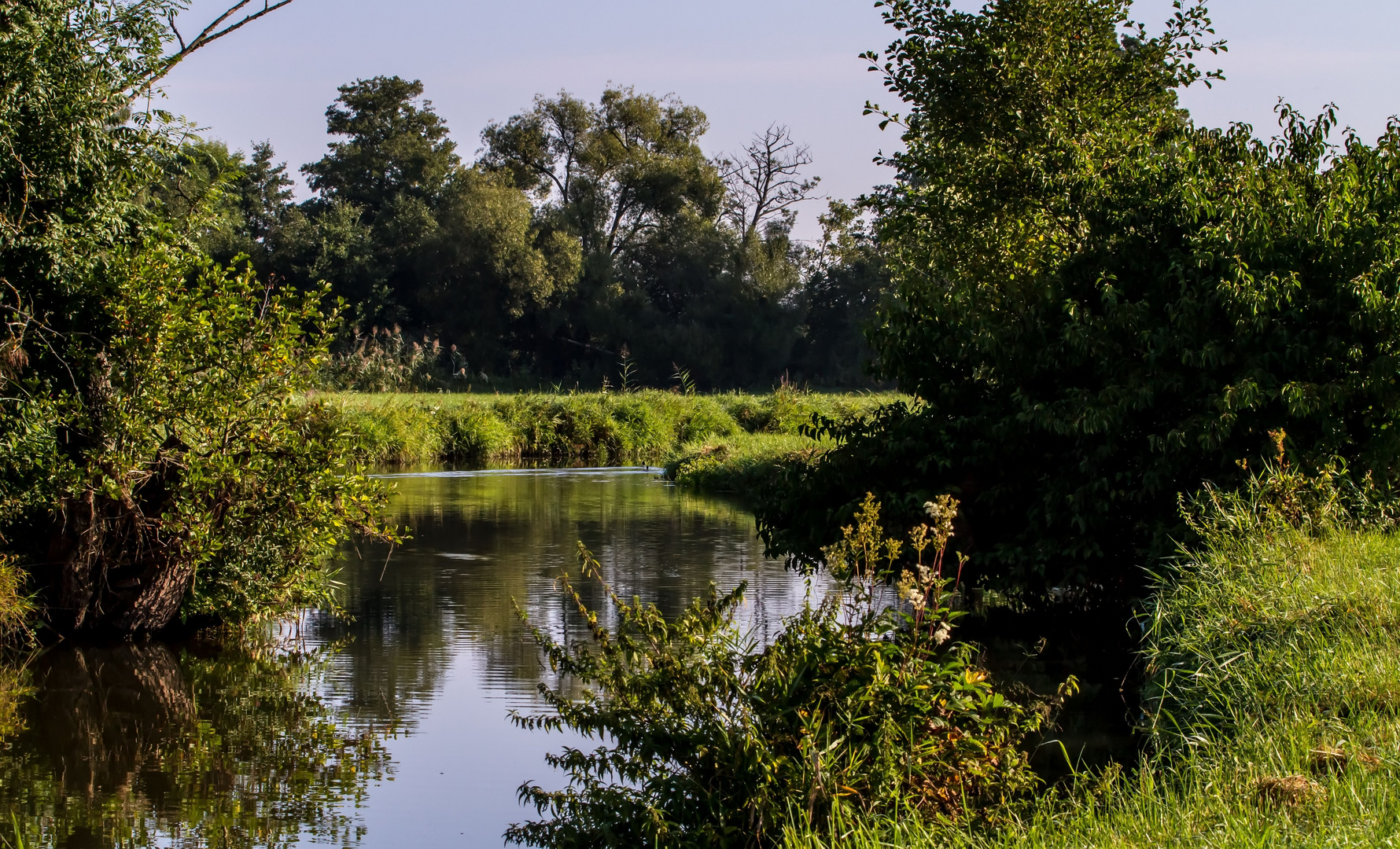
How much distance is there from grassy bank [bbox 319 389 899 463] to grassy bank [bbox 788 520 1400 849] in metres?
21.2

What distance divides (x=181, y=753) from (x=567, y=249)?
1953 inches

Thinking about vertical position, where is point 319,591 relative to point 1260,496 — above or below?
below

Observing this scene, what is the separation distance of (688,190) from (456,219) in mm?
13437

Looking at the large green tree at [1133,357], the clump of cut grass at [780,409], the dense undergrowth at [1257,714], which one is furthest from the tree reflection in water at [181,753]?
the clump of cut grass at [780,409]

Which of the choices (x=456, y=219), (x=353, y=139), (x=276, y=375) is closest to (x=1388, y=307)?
(x=276, y=375)

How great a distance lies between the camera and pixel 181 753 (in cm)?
Result: 805

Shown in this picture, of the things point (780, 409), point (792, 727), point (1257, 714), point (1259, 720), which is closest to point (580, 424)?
point (780, 409)

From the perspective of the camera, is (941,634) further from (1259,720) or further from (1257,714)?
(1257,714)

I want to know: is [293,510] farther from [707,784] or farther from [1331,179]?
[1331,179]

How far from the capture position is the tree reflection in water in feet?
22.2

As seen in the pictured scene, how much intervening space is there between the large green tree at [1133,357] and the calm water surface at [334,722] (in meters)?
2.31

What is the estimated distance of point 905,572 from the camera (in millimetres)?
5305

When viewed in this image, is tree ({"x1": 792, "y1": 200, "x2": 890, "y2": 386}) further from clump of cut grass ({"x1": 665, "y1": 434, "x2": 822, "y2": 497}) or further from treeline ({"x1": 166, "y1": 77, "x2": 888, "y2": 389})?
clump of cut grass ({"x1": 665, "y1": 434, "x2": 822, "y2": 497})

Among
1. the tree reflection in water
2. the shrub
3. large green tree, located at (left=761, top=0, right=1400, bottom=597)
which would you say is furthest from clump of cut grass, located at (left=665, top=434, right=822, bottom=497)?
the shrub
